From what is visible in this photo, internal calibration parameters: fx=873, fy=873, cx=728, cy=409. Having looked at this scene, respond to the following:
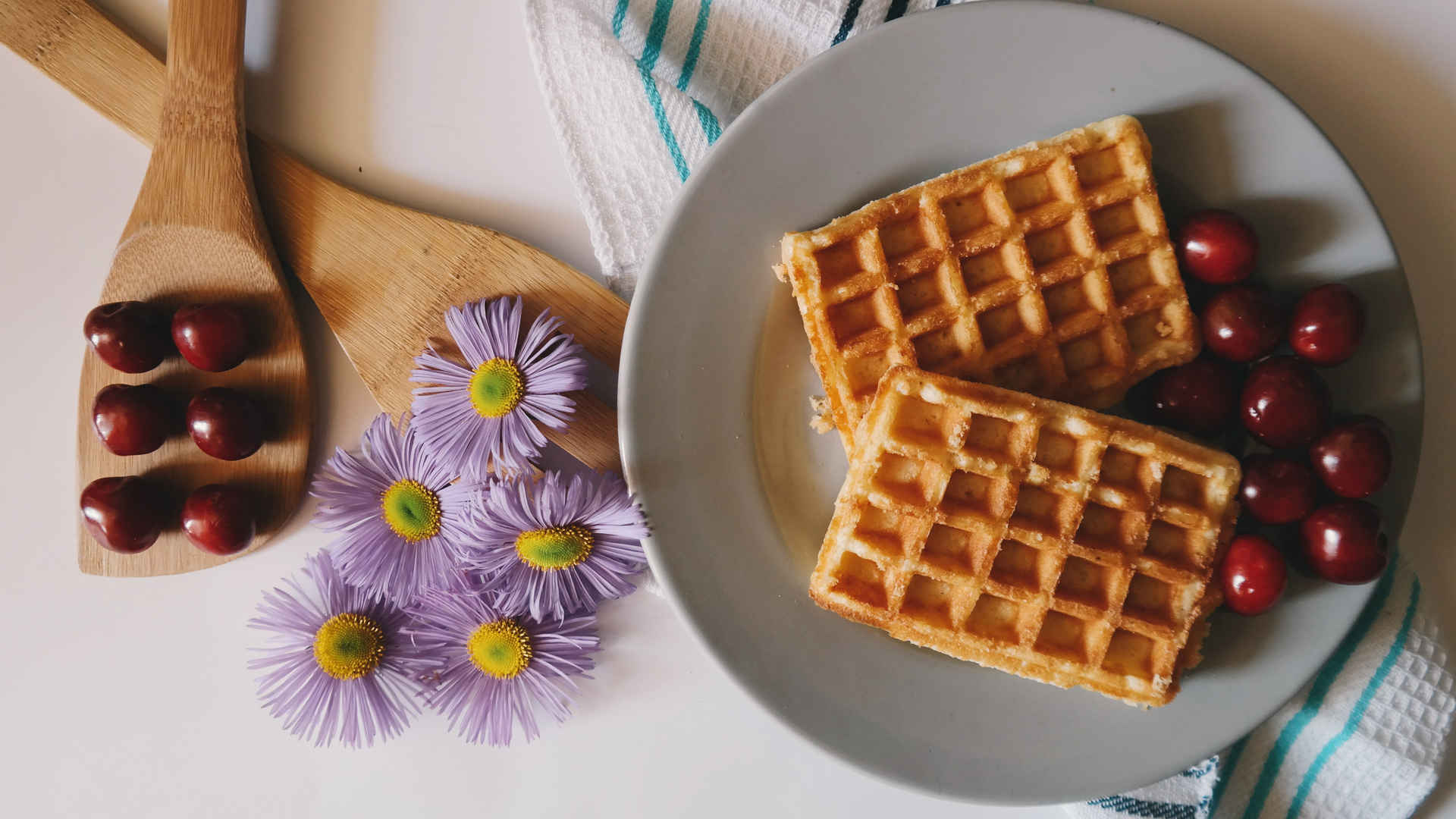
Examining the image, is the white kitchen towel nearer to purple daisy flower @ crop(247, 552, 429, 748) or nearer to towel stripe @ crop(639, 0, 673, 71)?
towel stripe @ crop(639, 0, 673, 71)

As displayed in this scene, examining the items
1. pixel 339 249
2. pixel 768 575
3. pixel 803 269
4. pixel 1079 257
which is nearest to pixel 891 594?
pixel 768 575

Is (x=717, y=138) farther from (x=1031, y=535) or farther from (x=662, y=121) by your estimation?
(x=1031, y=535)

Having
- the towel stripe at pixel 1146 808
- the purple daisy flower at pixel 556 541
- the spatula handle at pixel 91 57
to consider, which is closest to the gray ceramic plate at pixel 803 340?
the purple daisy flower at pixel 556 541

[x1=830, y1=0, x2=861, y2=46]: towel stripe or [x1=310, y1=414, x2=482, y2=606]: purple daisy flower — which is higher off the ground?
[x1=830, y1=0, x2=861, y2=46]: towel stripe

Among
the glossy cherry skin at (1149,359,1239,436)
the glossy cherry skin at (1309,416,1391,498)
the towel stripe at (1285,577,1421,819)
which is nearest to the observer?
the glossy cherry skin at (1309,416,1391,498)

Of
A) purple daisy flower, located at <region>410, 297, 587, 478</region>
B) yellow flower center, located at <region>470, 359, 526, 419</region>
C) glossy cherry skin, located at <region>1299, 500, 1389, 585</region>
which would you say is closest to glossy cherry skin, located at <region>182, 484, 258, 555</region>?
purple daisy flower, located at <region>410, 297, 587, 478</region>

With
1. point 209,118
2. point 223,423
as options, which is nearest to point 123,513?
point 223,423

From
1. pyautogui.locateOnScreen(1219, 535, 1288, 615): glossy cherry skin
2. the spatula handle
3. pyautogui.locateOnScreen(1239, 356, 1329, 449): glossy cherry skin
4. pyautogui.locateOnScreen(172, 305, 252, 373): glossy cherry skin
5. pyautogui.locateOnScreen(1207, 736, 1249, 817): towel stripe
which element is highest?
the spatula handle
